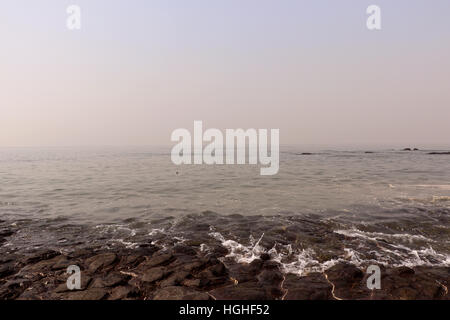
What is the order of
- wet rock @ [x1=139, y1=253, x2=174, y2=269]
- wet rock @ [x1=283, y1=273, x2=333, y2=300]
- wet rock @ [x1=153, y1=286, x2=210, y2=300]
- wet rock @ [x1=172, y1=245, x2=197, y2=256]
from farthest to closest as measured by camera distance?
wet rock @ [x1=172, y1=245, x2=197, y2=256]
wet rock @ [x1=139, y1=253, x2=174, y2=269]
wet rock @ [x1=283, y1=273, x2=333, y2=300]
wet rock @ [x1=153, y1=286, x2=210, y2=300]

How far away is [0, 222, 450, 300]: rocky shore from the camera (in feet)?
28.8

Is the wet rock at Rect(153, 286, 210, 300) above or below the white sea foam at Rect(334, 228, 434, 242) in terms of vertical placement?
above

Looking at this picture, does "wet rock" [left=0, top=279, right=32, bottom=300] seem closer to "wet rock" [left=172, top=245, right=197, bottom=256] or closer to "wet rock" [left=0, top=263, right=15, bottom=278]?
"wet rock" [left=0, top=263, right=15, bottom=278]

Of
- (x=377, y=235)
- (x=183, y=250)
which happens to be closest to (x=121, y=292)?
(x=183, y=250)

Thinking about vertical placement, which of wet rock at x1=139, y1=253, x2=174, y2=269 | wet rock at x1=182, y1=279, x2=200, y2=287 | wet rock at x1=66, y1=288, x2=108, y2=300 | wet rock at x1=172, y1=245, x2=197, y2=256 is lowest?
wet rock at x1=172, y1=245, x2=197, y2=256

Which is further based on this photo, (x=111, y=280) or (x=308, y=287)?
(x=111, y=280)

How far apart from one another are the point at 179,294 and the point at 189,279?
125 centimetres

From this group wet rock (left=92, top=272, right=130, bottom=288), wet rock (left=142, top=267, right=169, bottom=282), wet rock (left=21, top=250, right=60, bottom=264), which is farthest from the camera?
wet rock (left=21, top=250, right=60, bottom=264)

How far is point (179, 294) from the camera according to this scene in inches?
344

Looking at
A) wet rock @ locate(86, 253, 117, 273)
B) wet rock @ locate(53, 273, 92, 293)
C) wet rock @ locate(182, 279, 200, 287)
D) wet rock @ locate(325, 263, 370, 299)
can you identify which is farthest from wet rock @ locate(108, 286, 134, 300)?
wet rock @ locate(325, 263, 370, 299)

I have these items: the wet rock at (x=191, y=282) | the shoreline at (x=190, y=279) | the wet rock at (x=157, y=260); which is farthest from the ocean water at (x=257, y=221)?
the wet rock at (x=191, y=282)

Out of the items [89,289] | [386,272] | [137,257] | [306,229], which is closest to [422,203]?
[306,229]

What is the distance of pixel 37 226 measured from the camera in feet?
56.7

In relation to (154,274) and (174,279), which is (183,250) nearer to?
(154,274)
